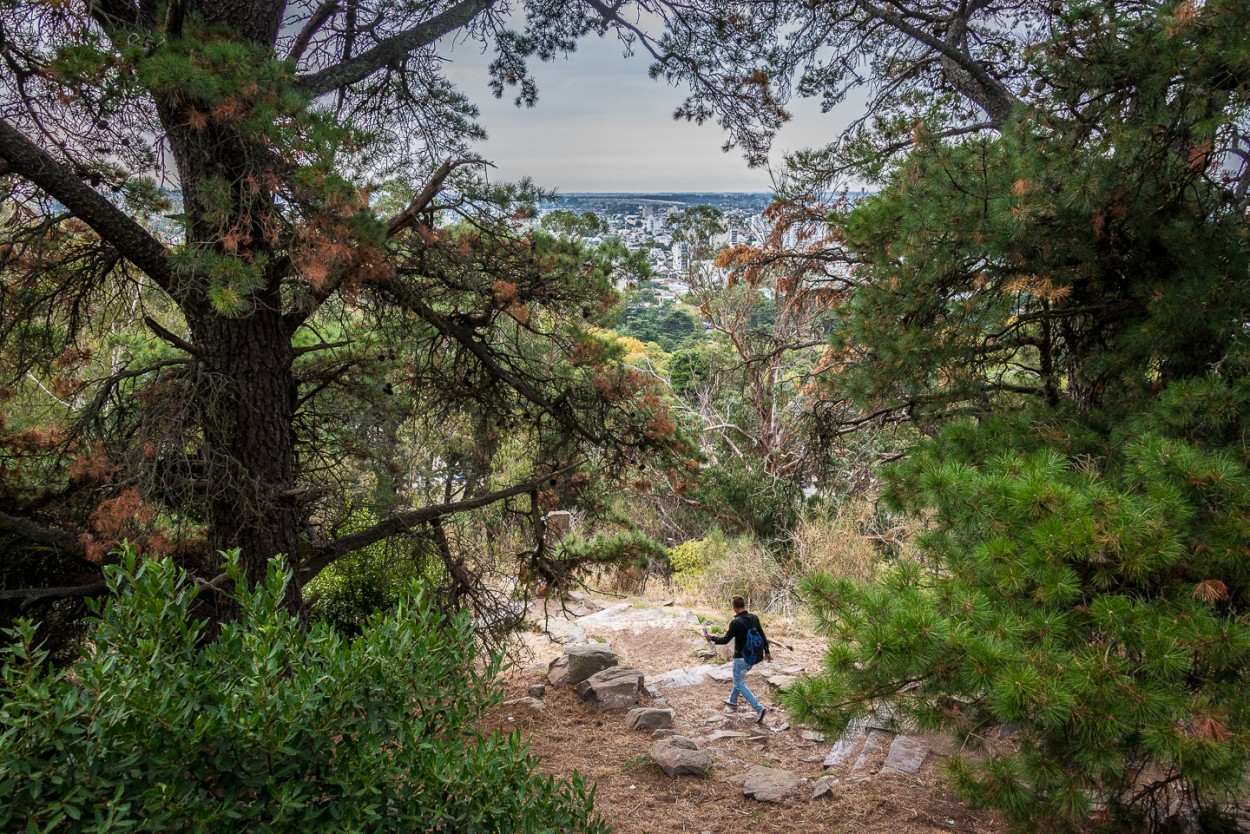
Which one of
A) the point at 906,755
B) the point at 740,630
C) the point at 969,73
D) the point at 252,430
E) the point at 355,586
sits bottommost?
the point at 906,755

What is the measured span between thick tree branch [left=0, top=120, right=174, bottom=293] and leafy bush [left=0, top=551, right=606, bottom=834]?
7.51 feet

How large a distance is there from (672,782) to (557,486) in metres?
2.15

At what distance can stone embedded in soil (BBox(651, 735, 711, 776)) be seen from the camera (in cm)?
534

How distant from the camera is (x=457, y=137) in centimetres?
593

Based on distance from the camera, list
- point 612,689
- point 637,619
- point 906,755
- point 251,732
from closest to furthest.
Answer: point 251,732, point 906,755, point 612,689, point 637,619

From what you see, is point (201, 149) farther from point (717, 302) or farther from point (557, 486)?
point (717, 302)

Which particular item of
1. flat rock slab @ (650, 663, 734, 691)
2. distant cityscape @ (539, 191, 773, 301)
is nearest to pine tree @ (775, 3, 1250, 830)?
distant cityscape @ (539, 191, 773, 301)


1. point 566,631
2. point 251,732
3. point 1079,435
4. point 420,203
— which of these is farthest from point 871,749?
point 251,732

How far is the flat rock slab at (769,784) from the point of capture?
197 inches

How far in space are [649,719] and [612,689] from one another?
0.60 m

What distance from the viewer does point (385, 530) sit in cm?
503

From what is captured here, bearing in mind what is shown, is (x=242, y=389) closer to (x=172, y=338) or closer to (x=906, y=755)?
(x=172, y=338)

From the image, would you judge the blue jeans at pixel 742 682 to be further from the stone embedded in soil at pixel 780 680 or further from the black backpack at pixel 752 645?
the stone embedded in soil at pixel 780 680

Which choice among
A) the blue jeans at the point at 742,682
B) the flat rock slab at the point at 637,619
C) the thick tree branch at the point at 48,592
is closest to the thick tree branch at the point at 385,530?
the thick tree branch at the point at 48,592
